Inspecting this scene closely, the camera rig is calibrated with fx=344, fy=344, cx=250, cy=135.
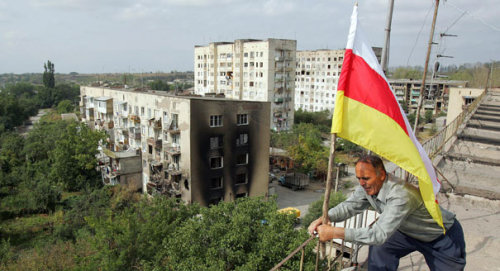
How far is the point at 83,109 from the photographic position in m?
39.8

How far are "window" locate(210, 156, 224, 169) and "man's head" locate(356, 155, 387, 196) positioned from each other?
20.3 meters

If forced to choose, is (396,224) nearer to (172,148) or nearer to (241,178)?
(172,148)

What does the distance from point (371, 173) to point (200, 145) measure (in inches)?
773

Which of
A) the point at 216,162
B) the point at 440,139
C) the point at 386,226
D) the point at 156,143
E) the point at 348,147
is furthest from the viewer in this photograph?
the point at 348,147

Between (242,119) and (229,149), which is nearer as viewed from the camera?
(229,149)

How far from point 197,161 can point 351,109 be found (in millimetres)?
19616

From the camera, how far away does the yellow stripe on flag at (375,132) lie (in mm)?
3439

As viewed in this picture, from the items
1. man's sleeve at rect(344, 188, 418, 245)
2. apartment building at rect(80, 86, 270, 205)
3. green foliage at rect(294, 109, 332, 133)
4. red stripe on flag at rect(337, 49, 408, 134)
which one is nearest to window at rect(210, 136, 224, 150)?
apartment building at rect(80, 86, 270, 205)

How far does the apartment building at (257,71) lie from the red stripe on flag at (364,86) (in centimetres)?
4094

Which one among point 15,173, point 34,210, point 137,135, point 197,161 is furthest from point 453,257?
point 15,173

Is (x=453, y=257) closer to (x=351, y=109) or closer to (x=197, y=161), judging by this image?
(x=351, y=109)

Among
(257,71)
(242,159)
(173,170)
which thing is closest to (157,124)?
(173,170)

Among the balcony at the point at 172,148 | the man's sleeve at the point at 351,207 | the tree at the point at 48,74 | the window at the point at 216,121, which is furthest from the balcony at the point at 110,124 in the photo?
the tree at the point at 48,74

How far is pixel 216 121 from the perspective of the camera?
2283cm
